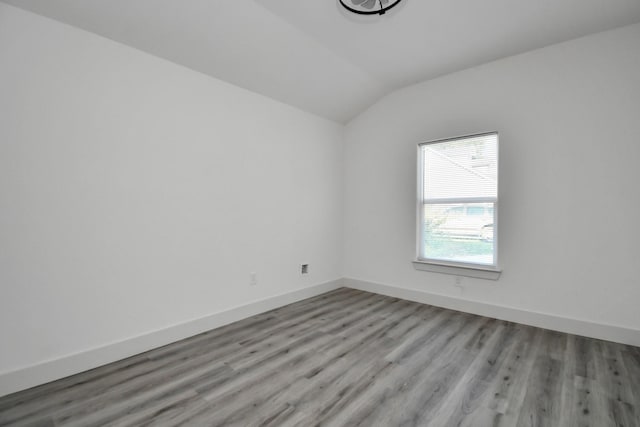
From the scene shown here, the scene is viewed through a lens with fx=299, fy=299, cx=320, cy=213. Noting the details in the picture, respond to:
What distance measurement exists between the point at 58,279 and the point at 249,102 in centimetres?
237

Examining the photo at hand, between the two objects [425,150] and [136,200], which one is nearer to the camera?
[136,200]

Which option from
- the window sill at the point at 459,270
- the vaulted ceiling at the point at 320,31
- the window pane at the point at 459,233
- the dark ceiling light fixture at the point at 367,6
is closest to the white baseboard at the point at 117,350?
the window sill at the point at 459,270

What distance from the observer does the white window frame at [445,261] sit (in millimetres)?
3348

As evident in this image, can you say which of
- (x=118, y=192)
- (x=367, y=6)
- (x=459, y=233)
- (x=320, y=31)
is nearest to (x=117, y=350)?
(x=118, y=192)

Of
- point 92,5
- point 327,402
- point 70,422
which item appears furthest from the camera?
point 92,5

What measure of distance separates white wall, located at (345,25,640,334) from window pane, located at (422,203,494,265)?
0.17 metres

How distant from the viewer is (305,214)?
13.5 feet

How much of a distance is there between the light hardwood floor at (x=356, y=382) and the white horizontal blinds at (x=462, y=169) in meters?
1.52

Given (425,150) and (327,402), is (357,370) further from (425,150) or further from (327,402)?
(425,150)

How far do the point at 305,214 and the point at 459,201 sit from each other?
1.95 m

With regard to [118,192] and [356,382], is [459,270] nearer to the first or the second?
[356,382]

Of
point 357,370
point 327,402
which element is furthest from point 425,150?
point 327,402

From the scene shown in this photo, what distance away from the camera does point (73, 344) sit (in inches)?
86.0

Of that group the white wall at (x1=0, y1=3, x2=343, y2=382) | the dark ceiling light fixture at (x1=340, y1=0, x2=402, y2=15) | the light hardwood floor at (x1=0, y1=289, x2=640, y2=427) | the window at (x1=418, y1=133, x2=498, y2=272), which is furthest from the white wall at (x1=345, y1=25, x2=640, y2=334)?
the white wall at (x1=0, y1=3, x2=343, y2=382)
